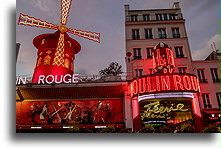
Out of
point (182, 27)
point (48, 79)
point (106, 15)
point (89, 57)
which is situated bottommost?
point (48, 79)

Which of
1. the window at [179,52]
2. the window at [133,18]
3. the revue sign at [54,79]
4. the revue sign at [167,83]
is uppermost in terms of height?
the window at [133,18]

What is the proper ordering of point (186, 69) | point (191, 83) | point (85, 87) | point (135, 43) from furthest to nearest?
1. point (135, 43)
2. point (186, 69)
3. point (85, 87)
4. point (191, 83)

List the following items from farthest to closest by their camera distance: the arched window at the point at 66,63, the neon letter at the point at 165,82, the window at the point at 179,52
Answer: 1. the arched window at the point at 66,63
2. the window at the point at 179,52
3. the neon letter at the point at 165,82

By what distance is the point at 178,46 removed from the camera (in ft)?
19.9

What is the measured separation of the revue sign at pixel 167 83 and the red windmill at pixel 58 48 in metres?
2.42

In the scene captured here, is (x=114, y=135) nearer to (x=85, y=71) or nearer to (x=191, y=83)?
(x=191, y=83)

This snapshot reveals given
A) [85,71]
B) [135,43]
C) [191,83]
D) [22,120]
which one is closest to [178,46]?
[135,43]

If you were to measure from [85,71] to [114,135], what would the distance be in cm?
317

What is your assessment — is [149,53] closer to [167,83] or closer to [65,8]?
[167,83]

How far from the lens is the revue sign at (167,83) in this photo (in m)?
4.27

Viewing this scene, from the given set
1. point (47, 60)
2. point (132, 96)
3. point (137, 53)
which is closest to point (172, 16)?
point (137, 53)

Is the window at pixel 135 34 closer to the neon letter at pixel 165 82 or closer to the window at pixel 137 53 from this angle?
the window at pixel 137 53

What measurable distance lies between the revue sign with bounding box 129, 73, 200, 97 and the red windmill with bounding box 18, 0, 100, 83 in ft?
7.95

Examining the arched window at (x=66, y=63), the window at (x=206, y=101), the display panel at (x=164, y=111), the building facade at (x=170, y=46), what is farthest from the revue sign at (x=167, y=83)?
the arched window at (x=66, y=63)
